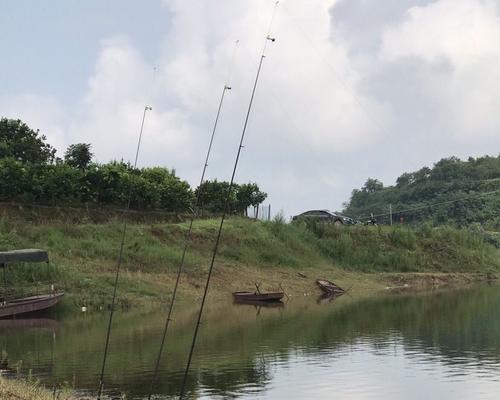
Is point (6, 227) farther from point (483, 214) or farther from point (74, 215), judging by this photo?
point (483, 214)

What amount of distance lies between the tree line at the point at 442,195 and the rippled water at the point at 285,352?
189ft

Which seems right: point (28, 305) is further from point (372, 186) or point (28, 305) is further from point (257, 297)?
point (372, 186)

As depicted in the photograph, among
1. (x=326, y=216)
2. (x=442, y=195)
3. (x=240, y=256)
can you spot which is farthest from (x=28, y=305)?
(x=442, y=195)

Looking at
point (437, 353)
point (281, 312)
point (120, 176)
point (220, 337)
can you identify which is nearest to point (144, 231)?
point (120, 176)

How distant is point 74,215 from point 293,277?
15407 millimetres

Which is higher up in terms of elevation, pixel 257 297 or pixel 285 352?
pixel 257 297

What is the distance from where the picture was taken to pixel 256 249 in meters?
58.0

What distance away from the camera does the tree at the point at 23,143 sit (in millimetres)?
62031

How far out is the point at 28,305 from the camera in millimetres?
37719

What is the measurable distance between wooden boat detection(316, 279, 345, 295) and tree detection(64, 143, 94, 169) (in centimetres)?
1934

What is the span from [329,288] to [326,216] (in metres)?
19.1

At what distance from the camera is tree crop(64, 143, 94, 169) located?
2325 inches

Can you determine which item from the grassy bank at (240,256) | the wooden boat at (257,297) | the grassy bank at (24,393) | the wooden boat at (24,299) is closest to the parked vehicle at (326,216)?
the grassy bank at (240,256)

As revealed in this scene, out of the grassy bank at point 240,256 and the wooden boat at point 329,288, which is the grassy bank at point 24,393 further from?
the wooden boat at point 329,288
